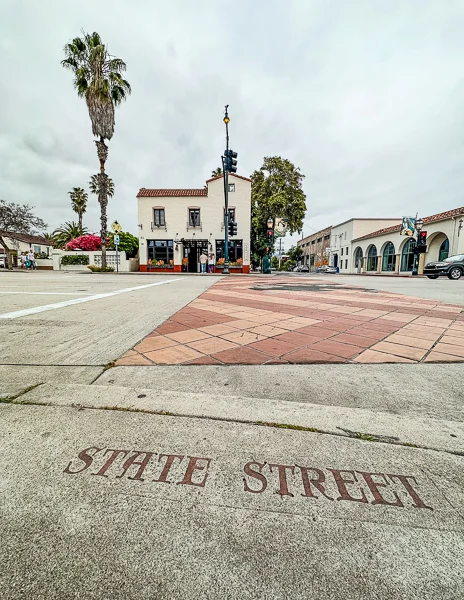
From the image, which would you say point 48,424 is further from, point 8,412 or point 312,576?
point 312,576

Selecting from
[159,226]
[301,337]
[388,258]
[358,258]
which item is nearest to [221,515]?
[301,337]

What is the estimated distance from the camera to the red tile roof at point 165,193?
26.2 meters

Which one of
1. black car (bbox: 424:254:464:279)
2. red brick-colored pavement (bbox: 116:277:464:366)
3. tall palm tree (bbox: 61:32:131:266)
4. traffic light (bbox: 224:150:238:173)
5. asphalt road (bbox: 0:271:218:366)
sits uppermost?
tall palm tree (bbox: 61:32:131:266)

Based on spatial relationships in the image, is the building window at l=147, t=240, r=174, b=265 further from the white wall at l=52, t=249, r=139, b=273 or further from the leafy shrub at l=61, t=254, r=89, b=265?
the leafy shrub at l=61, t=254, r=89, b=265

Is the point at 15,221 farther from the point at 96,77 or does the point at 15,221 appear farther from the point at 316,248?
the point at 316,248

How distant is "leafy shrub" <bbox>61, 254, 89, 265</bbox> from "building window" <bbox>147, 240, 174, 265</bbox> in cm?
554

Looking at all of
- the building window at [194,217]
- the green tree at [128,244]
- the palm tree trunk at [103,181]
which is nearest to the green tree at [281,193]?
the building window at [194,217]

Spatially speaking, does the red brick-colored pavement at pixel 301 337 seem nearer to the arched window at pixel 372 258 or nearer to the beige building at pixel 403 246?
the beige building at pixel 403 246

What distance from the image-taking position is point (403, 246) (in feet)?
102

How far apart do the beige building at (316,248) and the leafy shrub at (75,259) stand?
3860 cm

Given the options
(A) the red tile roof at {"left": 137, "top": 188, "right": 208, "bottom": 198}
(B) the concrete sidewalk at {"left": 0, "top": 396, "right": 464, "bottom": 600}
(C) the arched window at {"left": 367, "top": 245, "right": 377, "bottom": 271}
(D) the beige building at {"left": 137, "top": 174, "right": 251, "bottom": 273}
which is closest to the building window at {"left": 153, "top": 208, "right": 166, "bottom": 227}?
(D) the beige building at {"left": 137, "top": 174, "right": 251, "bottom": 273}

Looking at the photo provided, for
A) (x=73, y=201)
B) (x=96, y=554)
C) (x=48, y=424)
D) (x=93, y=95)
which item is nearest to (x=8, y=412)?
(x=48, y=424)

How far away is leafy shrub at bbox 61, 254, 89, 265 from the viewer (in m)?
26.2

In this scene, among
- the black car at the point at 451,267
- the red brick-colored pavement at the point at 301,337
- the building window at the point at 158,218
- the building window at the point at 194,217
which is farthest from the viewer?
the building window at the point at 194,217
